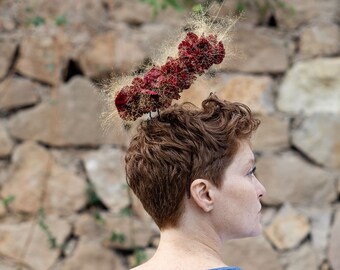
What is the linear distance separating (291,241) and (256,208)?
1.61m

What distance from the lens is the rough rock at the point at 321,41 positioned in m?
3.32

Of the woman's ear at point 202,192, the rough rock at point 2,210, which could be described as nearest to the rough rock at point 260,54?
the rough rock at point 2,210

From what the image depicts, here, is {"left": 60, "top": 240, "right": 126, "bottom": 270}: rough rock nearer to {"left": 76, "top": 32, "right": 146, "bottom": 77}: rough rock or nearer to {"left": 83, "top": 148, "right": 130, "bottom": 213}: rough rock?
{"left": 83, "top": 148, "right": 130, "bottom": 213}: rough rock

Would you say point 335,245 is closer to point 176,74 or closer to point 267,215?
point 267,215

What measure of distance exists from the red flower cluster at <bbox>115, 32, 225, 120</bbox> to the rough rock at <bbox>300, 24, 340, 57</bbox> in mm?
1720

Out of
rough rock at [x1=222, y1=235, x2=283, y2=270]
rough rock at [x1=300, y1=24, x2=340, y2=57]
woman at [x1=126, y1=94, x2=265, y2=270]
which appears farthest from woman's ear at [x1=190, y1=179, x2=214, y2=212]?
rough rock at [x1=300, y1=24, x2=340, y2=57]

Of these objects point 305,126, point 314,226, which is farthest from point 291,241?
point 305,126

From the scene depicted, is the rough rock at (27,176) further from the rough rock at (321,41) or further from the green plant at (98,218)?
the rough rock at (321,41)

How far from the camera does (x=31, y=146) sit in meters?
3.36

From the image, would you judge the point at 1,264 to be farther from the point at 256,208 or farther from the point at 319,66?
the point at 256,208

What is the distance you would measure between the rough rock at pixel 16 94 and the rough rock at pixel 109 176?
0.35 metres

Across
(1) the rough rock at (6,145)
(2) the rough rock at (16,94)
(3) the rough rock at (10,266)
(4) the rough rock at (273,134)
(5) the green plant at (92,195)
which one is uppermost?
(4) the rough rock at (273,134)

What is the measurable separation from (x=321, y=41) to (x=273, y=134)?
44 centimetres

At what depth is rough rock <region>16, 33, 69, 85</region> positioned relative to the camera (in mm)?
3404
